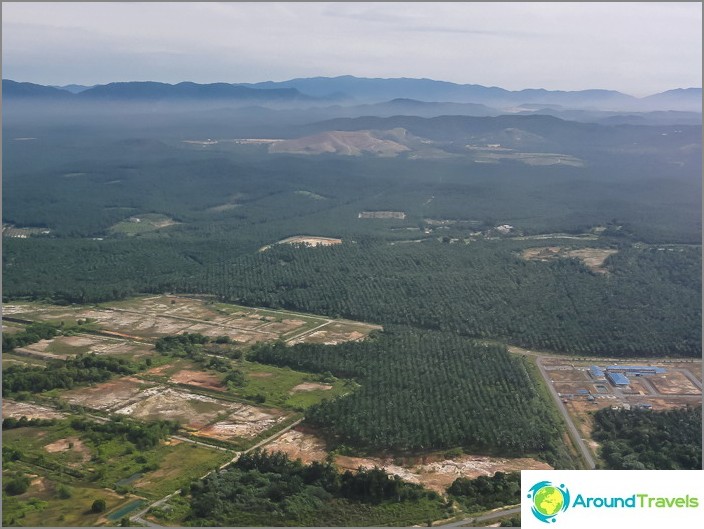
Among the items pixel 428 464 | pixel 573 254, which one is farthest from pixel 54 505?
pixel 573 254

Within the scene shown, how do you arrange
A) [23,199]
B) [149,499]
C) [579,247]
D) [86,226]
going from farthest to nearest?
[23,199] < [86,226] < [579,247] < [149,499]

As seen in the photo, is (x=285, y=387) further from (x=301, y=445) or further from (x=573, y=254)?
(x=573, y=254)

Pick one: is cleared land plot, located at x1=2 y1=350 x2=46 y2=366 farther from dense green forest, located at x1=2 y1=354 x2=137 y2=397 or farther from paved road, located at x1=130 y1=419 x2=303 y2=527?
paved road, located at x1=130 y1=419 x2=303 y2=527

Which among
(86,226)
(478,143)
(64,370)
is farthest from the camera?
(478,143)

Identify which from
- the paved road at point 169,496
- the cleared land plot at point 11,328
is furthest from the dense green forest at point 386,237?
the paved road at point 169,496

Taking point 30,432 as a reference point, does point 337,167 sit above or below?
above

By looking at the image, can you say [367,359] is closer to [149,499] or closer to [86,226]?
[149,499]

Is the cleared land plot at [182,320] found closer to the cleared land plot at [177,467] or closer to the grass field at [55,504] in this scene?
the cleared land plot at [177,467]

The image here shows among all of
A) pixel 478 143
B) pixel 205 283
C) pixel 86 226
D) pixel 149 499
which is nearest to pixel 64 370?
pixel 149 499

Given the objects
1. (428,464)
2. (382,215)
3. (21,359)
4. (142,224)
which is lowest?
(428,464)
